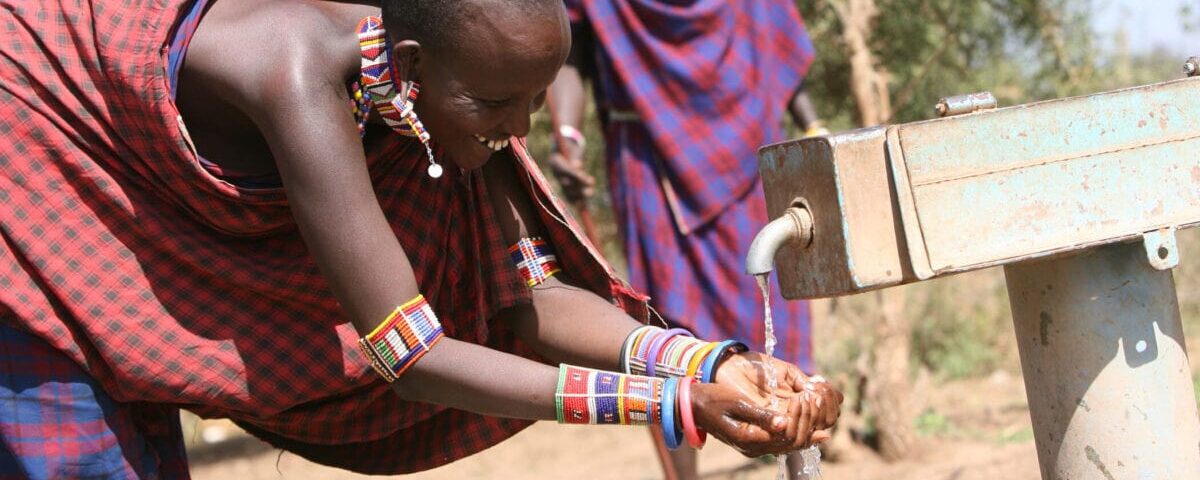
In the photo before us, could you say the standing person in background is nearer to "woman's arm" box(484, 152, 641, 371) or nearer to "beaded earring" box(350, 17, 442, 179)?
"woman's arm" box(484, 152, 641, 371)

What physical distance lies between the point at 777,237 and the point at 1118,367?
2.01 ft

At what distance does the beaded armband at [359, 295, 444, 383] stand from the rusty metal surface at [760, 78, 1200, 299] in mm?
610

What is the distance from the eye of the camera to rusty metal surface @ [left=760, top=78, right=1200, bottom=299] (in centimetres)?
194

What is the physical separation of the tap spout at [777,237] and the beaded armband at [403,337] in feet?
1.65

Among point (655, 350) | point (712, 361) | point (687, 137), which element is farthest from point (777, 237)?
point (687, 137)

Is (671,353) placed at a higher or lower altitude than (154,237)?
lower

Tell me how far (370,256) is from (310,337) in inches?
14.7

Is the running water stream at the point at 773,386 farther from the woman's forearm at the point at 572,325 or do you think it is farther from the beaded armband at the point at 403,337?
the beaded armband at the point at 403,337

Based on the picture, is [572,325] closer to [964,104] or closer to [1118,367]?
[964,104]

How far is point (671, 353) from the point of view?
2203mm

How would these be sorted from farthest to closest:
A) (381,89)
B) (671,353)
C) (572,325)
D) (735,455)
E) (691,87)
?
1. (735,455)
2. (691,87)
3. (572,325)
4. (671,353)
5. (381,89)

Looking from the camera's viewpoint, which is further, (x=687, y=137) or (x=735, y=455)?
(x=735, y=455)

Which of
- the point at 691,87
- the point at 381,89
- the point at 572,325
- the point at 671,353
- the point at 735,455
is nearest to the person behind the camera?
the point at 381,89

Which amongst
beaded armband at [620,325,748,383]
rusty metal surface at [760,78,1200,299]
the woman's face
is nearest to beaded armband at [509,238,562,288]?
beaded armband at [620,325,748,383]
